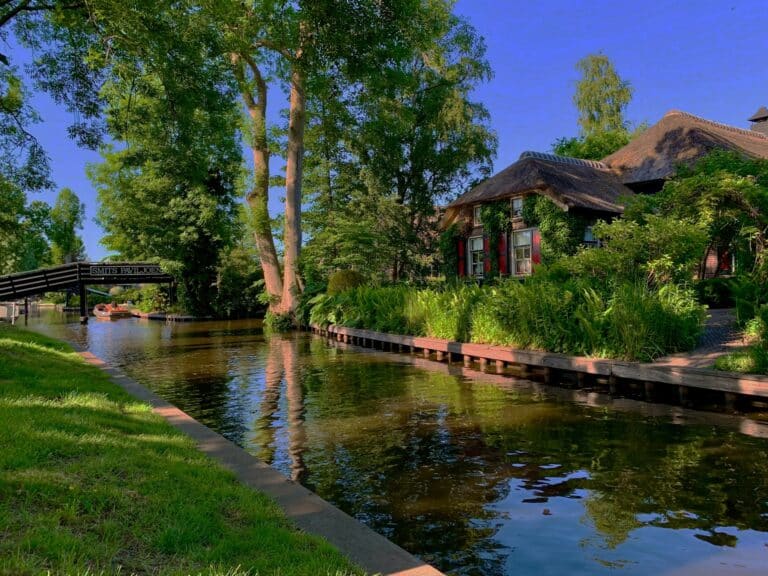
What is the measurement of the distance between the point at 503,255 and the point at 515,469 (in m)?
22.8

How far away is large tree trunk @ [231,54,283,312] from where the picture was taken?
29844 millimetres

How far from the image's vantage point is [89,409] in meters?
6.95

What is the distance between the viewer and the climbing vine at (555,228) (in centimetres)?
2491

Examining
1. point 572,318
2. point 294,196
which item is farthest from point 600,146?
point 572,318

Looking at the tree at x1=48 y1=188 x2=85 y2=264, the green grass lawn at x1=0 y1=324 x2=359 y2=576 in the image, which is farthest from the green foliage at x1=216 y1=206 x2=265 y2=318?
the tree at x1=48 y1=188 x2=85 y2=264

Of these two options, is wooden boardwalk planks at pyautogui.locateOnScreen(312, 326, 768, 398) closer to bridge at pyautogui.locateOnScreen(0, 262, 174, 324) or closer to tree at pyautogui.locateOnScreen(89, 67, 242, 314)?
tree at pyautogui.locateOnScreen(89, 67, 242, 314)

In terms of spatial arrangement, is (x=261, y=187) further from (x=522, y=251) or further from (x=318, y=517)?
(x=318, y=517)

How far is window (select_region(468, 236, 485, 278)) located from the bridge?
23.8 meters

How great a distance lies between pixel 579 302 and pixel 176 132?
9715 millimetres

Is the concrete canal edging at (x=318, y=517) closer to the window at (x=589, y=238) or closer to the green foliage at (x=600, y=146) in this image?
the window at (x=589, y=238)

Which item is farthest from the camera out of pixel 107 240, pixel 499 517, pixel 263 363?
pixel 107 240

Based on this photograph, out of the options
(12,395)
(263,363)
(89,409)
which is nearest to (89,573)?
(89,409)

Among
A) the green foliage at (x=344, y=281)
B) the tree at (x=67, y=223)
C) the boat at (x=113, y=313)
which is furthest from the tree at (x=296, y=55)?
the tree at (x=67, y=223)

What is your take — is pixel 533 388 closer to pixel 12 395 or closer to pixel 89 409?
pixel 89 409
